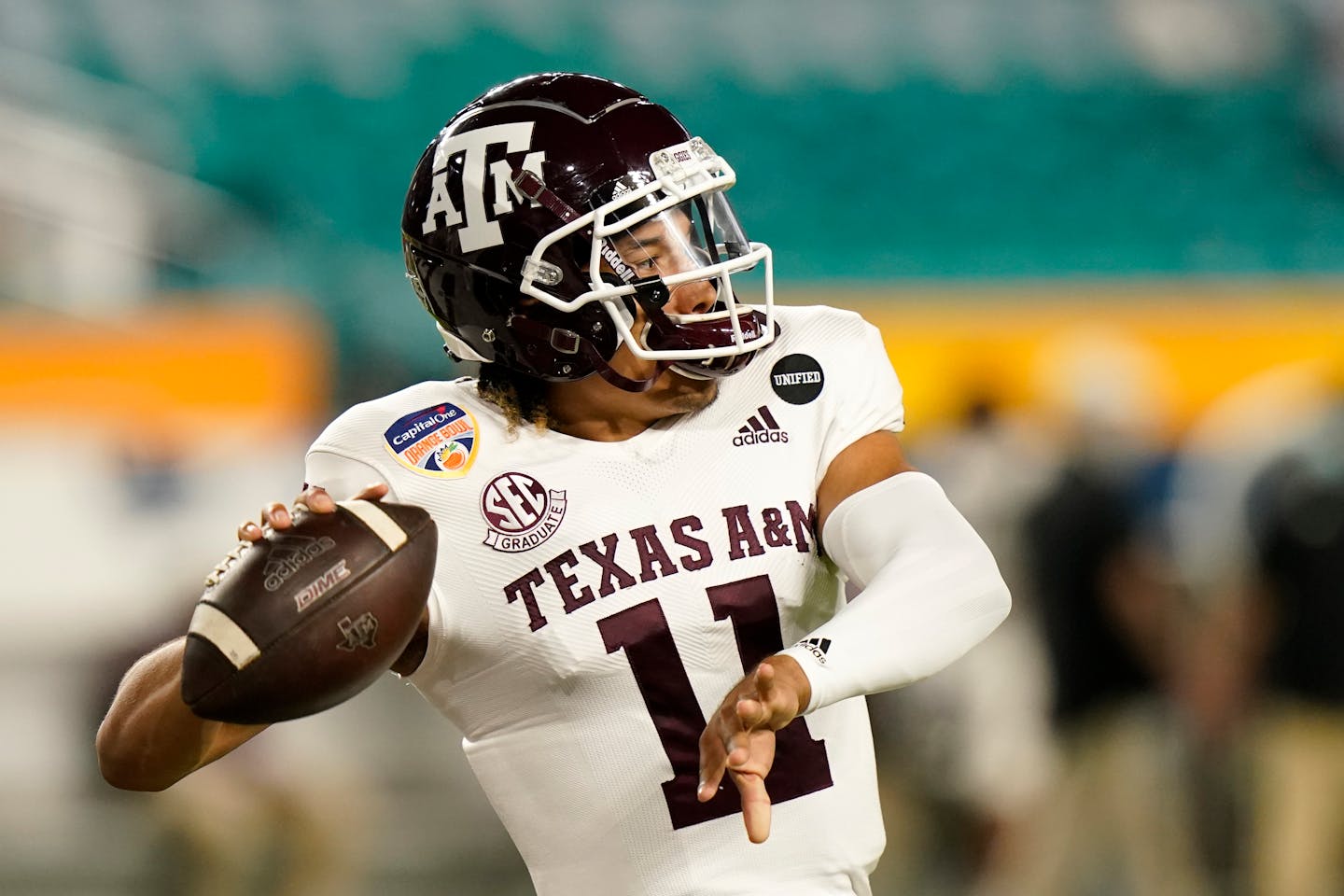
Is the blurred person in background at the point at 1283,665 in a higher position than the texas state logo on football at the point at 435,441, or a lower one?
lower

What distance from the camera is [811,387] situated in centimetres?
216

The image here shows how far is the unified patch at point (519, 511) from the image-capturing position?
2010mm

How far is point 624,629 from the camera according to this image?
198 centimetres

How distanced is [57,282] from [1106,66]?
528 cm

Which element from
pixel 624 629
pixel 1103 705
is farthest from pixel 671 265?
pixel 1103 705

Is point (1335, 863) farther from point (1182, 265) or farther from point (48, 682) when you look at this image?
point (48, 682)

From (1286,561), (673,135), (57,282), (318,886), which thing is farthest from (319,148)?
(673,135)

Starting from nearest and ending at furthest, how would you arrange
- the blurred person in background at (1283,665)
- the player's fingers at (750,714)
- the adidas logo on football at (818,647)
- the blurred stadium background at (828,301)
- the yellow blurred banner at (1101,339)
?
the player's fingers at (750,714) → the adidas logo on football at (818,647) → the blurred person in background at (1283,665) → the blurred stadium background at (828,301) → the yellow blurred banner at (1101,339)

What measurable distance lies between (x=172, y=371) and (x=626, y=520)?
4884 mm

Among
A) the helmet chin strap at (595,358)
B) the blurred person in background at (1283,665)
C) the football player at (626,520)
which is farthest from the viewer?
the blurred person in background at (1283,665)

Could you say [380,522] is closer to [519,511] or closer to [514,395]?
[519,511]

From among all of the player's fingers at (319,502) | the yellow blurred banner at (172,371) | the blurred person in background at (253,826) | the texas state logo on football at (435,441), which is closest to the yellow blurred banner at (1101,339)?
the yellow blurred banner at (172,371)

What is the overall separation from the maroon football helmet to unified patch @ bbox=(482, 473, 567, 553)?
16cm

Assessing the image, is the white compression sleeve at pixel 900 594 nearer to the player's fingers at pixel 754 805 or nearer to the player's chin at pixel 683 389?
the player's fingers at pixel 754 805
